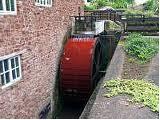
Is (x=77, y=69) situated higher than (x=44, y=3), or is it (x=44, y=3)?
(x=44, y=3)

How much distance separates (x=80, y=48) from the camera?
44.2 ft

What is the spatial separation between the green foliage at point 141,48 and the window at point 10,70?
4.64 m

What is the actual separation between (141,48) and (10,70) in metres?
5.50

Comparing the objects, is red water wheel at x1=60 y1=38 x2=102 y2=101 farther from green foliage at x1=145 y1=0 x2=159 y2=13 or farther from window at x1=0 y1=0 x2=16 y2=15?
green foliage at x1=145 y1=0 x2=159 y2=13

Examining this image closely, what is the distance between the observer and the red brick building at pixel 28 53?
8562 mm

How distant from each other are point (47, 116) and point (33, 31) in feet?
10.6

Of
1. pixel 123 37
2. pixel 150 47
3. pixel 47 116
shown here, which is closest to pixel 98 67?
pixel 123 37

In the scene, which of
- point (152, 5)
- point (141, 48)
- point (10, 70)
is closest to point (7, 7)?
point (10, 70)

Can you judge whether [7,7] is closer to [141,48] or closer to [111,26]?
[141,48]

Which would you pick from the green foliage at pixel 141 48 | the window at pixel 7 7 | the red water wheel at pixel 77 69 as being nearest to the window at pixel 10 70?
the window at pixel 7 7

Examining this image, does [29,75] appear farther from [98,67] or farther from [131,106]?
[98,67]

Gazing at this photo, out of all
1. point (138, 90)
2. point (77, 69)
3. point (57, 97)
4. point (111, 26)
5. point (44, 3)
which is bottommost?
point (57, 97)

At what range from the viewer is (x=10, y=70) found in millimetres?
8891

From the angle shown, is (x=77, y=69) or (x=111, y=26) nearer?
(x=77, y=69)
